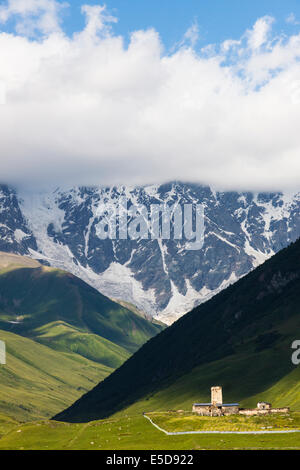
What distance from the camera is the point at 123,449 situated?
150 m

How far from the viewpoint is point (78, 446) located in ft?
554

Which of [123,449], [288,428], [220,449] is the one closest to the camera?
[220,449]

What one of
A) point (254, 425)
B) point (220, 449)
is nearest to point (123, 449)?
point (220, 449)
